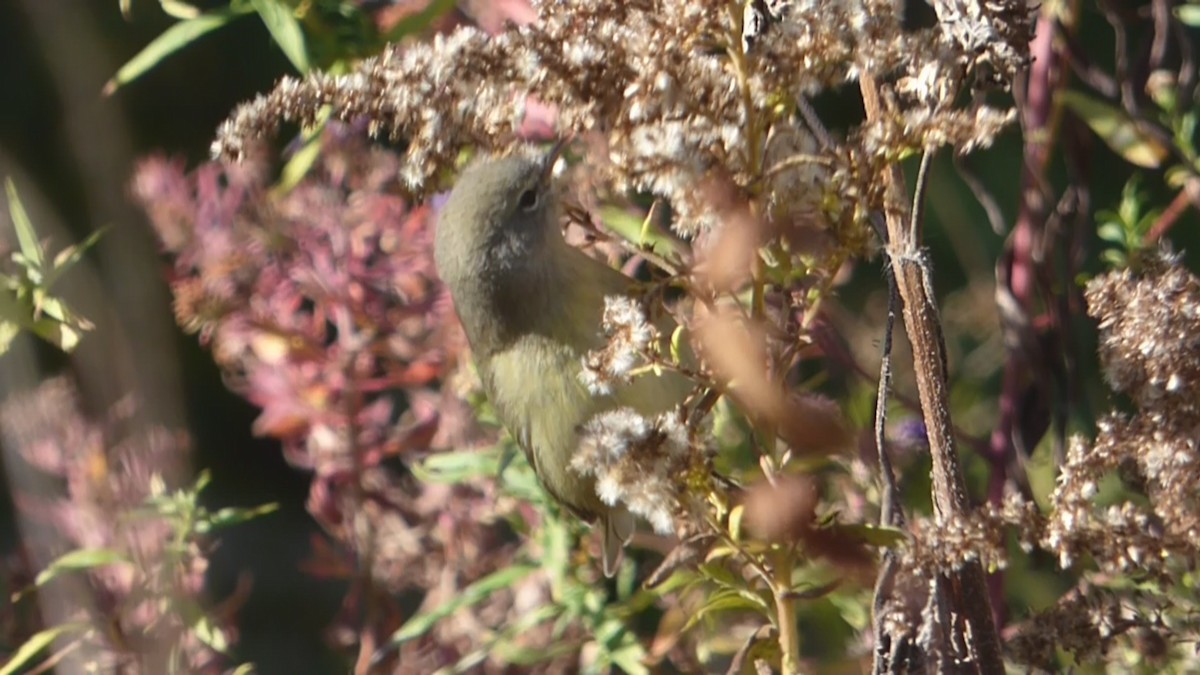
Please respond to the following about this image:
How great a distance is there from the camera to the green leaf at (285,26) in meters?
1.27

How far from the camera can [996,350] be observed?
6.36 ft

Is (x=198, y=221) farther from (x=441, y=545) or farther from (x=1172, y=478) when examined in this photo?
(x=1172, y=478)

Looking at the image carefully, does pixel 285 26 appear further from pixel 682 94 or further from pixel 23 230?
pixel 682 94

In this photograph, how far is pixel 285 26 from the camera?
4.24 feet

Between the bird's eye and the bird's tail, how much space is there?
36cm

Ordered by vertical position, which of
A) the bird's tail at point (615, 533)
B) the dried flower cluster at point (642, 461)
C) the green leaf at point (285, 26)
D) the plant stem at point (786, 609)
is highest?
the green leaf at point (285, 26)

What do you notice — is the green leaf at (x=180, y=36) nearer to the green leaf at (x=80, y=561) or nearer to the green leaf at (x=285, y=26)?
the green leaf at (x=285, y=26)

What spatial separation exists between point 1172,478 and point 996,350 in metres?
1.13

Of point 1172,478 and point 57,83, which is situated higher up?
point 57,83

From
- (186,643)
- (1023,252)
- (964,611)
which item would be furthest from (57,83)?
(1023,252)

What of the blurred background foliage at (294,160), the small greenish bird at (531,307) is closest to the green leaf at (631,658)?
the blurred background foliage at (294,160)

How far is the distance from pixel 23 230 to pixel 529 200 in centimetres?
52

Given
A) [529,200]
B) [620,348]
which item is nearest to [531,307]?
[529,200]

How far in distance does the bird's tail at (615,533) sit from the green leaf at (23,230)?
1.92ft
